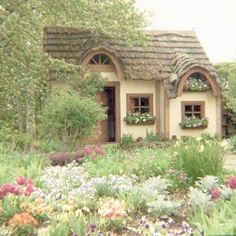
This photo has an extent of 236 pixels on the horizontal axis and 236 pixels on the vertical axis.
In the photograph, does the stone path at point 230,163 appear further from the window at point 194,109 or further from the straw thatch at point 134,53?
the straw thatch at point 134,53

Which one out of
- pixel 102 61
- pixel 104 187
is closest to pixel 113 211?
pixel 104 187

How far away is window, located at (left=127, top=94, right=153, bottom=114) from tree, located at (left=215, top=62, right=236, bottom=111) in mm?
3485

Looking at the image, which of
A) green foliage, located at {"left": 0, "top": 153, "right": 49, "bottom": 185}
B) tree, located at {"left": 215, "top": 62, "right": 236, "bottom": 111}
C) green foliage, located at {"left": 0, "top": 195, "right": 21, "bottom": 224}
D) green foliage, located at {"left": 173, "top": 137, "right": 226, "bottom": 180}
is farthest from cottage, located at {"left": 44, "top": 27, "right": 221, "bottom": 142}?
green foliage, located at {"left": 0, "top": 195, "right": 21, "bottom": 224}

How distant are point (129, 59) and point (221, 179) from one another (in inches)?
485

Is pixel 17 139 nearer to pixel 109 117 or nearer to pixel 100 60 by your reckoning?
pixel 100 60

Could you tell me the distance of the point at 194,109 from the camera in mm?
21141

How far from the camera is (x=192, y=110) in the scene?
2086 cm

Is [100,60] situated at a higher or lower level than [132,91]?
higher

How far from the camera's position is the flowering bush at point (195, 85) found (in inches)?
800

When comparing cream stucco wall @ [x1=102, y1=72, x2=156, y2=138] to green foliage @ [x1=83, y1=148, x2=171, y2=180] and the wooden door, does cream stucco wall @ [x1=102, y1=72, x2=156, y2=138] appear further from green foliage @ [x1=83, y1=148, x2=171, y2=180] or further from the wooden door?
green foliage @ [x1=83, y1=148, x2=171, y2=180]

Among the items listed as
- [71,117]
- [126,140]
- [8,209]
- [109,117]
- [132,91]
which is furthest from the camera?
[109,117]

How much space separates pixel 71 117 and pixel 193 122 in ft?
22.4

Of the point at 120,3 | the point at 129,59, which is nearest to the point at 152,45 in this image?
the point at 129,59

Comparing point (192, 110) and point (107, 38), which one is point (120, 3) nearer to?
point (107, 38)
